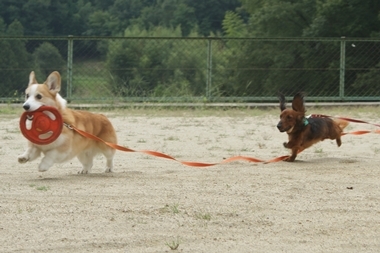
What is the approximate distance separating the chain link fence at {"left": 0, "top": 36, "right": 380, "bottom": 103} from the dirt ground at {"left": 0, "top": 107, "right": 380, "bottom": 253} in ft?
24.5

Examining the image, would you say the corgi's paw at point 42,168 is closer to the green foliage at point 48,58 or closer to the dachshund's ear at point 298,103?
the dachshund's ear at point 298,103

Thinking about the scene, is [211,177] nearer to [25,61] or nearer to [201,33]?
[25,61]

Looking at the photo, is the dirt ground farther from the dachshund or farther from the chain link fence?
the chain link fence

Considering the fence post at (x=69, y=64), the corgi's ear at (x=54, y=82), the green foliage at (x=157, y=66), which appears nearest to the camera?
the corgi's ear at (x=54, y=82)

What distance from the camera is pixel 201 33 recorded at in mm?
54875

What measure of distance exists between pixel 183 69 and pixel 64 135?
12.8m

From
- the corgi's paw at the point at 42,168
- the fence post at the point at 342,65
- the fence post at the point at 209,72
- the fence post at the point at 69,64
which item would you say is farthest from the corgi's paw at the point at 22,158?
the fence post at the point at 342,65

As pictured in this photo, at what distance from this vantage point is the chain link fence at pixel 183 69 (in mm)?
19141

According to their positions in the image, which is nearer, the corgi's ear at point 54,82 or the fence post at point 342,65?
the corgi's ear at point 54,82

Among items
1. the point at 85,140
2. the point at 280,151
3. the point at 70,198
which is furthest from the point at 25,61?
the point at 70,198

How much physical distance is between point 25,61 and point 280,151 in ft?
30.8

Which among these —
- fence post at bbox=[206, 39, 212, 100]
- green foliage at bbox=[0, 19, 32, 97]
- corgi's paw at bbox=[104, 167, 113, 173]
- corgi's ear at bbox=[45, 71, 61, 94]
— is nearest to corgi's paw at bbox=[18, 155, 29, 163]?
corgi's ear at bbox=[45, 71, 61, 94]

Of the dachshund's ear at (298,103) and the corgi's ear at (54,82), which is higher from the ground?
the corgi's ear at (54,82)

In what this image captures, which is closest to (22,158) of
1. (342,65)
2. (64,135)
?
(64,135)
